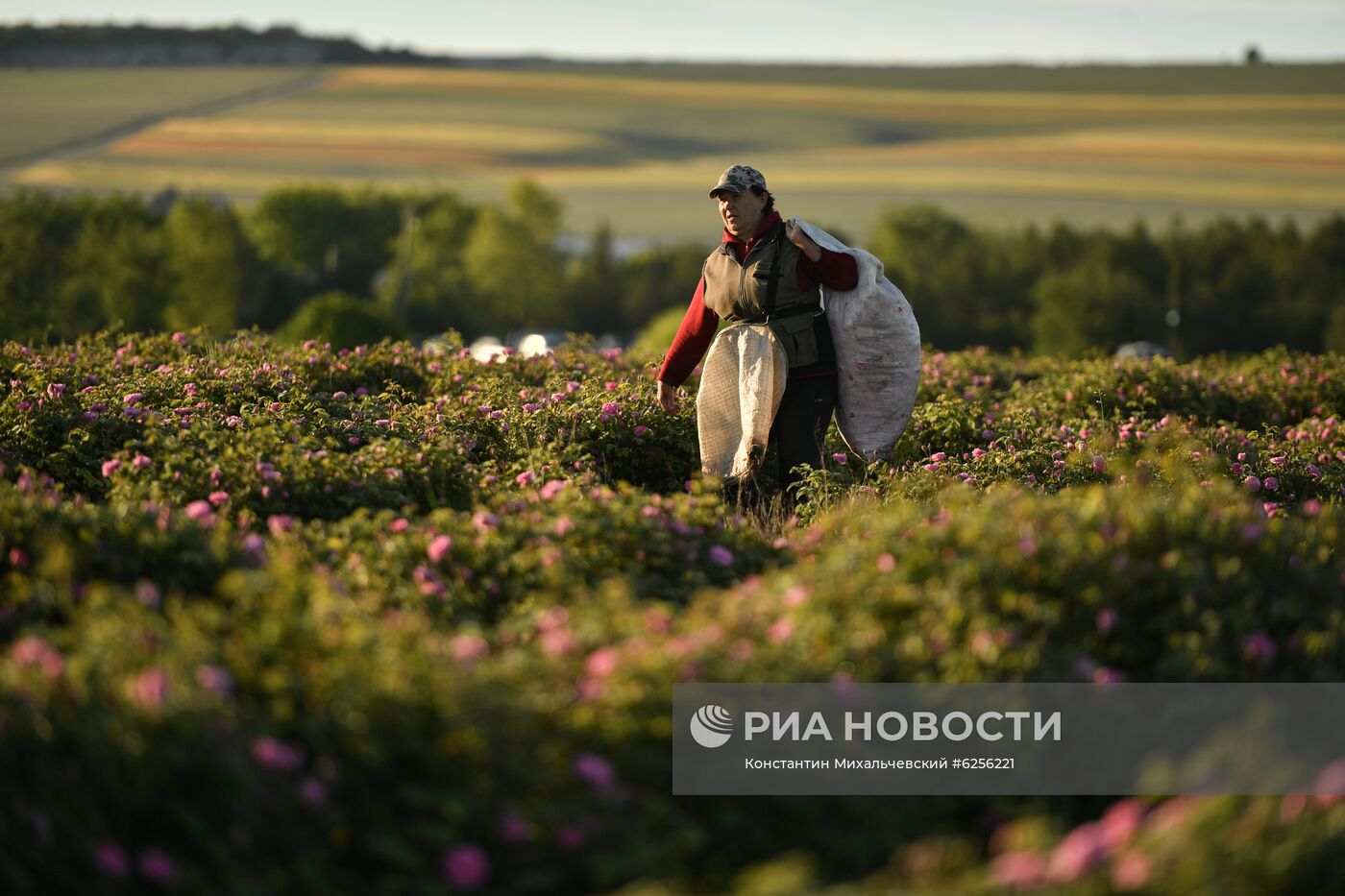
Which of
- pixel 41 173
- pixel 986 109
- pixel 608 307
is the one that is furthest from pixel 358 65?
pixel 608 307

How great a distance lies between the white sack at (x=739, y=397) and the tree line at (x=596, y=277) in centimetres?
6579

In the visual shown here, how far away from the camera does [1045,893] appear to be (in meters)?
2.88

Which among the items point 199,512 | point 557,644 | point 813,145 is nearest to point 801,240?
point 199,512

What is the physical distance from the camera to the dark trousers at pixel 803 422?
7652 millimetres

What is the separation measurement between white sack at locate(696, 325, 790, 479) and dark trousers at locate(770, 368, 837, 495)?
0.15m

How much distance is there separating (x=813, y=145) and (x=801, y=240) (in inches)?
6994

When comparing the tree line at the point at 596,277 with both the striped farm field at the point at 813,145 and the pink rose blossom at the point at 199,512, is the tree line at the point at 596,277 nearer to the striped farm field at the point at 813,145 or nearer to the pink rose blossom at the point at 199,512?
the striped farm field at the point at 813,145

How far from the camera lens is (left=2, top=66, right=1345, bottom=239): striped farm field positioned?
14750cm

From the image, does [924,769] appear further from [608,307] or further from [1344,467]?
[608,307]

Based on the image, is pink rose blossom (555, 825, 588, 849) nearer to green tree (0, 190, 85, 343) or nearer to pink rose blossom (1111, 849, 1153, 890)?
pink rose blossom (1111, 849, 1153, 890)

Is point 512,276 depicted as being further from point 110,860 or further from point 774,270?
point 110,860

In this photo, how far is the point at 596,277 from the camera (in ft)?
324

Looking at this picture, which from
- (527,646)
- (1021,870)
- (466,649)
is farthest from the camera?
(527,646)

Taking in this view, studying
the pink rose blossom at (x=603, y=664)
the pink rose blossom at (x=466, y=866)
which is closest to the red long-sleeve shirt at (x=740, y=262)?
the pink rose blossom at (x=603, y=664)
